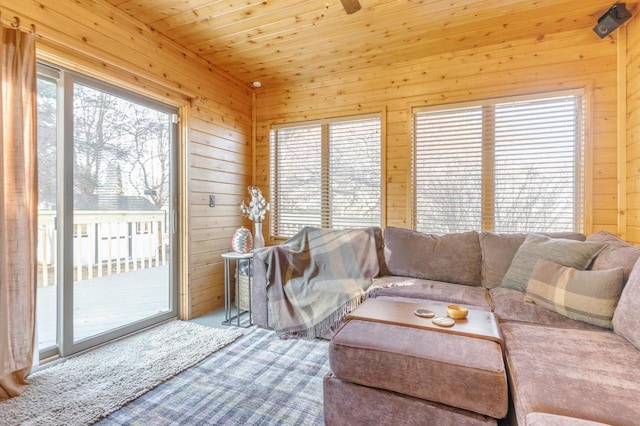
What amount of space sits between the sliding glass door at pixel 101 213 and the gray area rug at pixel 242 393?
101 cm

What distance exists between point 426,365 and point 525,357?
0.44m

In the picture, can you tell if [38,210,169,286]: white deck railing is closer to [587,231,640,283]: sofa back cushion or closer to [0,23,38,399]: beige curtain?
[0,23,38,399]: beige curtain

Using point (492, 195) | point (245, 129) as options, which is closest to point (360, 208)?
point (492, 195)

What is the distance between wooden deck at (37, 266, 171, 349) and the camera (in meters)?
2.27

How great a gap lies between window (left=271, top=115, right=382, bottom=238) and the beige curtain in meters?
2.35

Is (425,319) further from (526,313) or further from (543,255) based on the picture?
(543,255)

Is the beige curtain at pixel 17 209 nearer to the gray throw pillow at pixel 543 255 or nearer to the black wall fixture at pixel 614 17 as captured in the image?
the gray throw pillow at pixel 543 255

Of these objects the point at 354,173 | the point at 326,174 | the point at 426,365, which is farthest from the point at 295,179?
the point at 426,365

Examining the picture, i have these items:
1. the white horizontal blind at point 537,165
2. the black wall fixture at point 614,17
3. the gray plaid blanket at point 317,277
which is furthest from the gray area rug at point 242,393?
the black wall fixture at point 614,17

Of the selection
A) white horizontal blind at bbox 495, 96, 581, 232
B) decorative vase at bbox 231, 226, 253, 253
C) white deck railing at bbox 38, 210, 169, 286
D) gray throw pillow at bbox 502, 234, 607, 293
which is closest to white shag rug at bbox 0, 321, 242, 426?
white deck railing at bbox 38, 210, 169, 286

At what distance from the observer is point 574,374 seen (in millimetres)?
1195

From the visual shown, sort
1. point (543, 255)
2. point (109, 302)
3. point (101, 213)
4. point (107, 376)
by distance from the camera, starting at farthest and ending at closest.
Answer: point (109, 302), point (101, 213), point (543, 255), point (107, 376)

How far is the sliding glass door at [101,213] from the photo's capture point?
7.36 ft

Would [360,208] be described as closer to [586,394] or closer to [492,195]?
[492,195]
